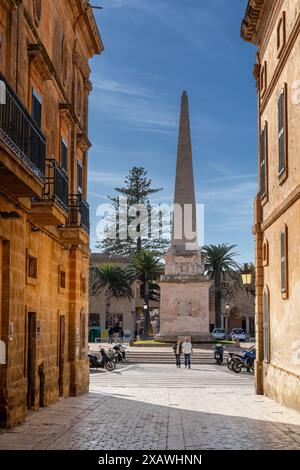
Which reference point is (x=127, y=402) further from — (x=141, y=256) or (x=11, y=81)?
(x=141, y=256)

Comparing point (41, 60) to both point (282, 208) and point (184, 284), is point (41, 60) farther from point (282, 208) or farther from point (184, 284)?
point (184, 284)

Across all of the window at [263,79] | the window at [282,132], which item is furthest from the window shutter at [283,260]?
the window at [263,79]

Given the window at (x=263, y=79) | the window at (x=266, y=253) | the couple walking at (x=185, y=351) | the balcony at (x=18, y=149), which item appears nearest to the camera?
the balcony at (x=18, y=149)

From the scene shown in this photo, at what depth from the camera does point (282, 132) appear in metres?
17.0

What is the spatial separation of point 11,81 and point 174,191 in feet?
105

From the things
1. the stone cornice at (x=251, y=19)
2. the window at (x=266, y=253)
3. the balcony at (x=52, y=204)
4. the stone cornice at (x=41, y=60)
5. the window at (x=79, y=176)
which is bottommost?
the window at (x=266, y=253)

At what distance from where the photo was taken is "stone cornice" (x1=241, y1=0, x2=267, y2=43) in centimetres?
1931

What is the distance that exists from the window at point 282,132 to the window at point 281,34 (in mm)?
1089

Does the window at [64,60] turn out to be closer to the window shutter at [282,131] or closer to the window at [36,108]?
the window at [36,108]

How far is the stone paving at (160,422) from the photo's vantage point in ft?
36.2

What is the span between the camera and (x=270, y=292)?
1919 centimetres

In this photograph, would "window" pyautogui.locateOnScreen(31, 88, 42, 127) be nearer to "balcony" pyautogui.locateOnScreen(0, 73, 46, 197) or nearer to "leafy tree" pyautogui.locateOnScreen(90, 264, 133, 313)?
"balcony" pyautogui.locateOnScreen(0, 73, 46, 197)

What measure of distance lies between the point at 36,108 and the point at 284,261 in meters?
6.31
